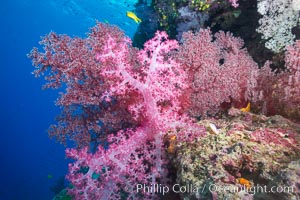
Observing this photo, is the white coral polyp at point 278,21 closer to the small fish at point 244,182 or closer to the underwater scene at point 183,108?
the underwater scene at point 183,108

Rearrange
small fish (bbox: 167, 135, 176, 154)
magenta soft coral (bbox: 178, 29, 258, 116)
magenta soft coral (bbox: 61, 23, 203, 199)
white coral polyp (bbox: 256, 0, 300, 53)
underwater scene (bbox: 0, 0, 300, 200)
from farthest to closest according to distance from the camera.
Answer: white coral polyp (bbox: 256, 0, 300, 53)
magenta soft coral (bbox: 178, 29, 258, 116)
small fish (bbox: 167, 135, 176, 154)
magenta soft coral (bbox: 61, 23, 203, 199)
underwater scene (bbox: 0, 0, 300, 200)

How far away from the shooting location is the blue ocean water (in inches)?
1588

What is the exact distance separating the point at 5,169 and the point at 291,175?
216 feet

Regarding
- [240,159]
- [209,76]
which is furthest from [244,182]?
[209,76]

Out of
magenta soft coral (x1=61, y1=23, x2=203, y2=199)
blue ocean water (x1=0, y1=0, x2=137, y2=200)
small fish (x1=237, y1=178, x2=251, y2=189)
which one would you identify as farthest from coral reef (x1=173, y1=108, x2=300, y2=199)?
blue ocean water (x1=0, y1=0, x2=137, y2=200)

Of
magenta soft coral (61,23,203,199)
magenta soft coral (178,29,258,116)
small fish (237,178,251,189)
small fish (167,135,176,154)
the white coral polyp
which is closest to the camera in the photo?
small fish (237,178,251,189)

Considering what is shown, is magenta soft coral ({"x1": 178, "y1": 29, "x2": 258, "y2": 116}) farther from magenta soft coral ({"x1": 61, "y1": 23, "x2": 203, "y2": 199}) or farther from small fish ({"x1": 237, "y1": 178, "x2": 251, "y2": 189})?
small fish ({"x1": 237, "y1": 178, "x2": 251, "y2": 189})

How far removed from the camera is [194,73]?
11.3 feet

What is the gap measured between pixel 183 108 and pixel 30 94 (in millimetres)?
91152

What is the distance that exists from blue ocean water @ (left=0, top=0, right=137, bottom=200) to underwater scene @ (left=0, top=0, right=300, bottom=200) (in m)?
18.6

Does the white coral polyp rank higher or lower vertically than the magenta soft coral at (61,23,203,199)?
higher

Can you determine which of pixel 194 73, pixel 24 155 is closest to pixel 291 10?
pixel 194 73

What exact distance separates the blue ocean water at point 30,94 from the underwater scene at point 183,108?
18.6 metres

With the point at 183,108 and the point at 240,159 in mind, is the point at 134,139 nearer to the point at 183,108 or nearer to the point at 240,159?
the point at 183,108
